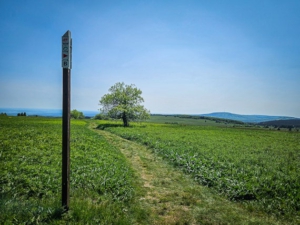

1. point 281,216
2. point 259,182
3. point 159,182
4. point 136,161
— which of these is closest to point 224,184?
point 259,182

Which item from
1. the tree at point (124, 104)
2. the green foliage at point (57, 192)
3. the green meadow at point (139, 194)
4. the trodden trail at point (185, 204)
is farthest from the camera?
the tree at point (124, 104)

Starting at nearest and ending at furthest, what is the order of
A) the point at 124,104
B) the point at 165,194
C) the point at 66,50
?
1. the point at 66,50
2. the point at 165,194
3. the point at 124,104

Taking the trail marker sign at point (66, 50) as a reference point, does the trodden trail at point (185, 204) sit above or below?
below

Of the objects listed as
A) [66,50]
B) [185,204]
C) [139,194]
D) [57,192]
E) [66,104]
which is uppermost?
[66,50]

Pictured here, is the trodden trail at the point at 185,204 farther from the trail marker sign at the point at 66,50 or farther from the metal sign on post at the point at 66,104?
the trail marker sign at the point at 66,50

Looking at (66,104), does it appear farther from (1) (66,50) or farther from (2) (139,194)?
(2) (139,194)

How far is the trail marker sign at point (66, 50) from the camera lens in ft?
15.7

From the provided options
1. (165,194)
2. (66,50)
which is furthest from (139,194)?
(66,50)

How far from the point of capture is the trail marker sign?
4781 millimetres

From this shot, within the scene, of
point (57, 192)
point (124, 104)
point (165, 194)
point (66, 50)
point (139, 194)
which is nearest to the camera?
point (66, 50)

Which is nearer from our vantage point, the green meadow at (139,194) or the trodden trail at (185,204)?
the green meadow at (139,194)

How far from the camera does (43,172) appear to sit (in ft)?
25.7

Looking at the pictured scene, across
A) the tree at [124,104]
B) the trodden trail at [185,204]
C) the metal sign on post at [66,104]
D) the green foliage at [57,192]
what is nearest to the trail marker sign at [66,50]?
the metal sign on post at [66,104]

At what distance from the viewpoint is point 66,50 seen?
15.7 feet
